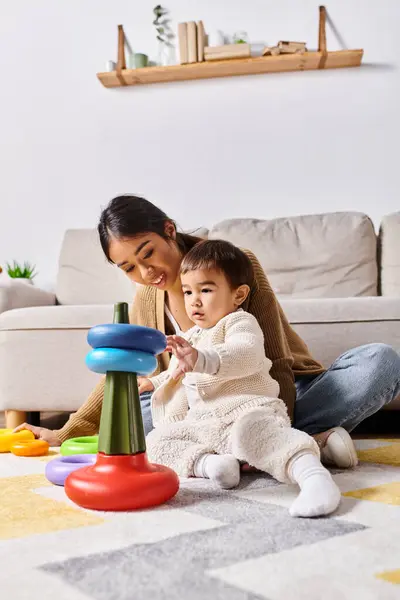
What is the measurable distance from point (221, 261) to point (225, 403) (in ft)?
0.98

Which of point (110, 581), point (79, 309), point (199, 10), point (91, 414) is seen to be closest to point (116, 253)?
point (91, 414)

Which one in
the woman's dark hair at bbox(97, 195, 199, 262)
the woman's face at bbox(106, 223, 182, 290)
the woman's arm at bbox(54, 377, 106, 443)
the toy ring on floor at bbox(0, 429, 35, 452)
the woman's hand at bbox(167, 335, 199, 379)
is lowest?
the toy ring on floor at bbox(0, 429, 35, 452)

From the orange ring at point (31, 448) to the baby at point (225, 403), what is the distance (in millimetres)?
344

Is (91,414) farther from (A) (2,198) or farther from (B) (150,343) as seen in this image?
(A) (2,198)

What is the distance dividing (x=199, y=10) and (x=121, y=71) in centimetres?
49

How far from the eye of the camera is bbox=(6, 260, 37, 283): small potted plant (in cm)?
306

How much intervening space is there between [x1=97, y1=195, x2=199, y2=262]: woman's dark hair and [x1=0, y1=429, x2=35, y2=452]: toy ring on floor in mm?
527

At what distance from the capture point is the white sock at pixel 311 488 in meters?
0.90

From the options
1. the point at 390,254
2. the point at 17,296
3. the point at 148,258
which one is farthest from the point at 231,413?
the point at 390,254

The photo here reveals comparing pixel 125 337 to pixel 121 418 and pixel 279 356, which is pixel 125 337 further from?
pixel 279 356

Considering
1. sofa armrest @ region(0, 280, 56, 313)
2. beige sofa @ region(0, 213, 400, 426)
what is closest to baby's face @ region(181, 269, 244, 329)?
beige sofa @ region(0, 213, 400, 426)

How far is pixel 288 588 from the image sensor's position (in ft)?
2.06

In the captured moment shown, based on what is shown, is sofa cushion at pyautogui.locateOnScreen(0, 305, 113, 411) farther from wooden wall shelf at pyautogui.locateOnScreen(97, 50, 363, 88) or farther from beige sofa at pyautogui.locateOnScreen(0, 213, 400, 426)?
wooden wall shelf at pyautogui.locateOnScreen(97, 50, 363, 88)

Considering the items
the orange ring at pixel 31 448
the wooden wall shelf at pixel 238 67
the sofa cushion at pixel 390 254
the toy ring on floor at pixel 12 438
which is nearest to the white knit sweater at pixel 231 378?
the orange ring at pixel 31 448
